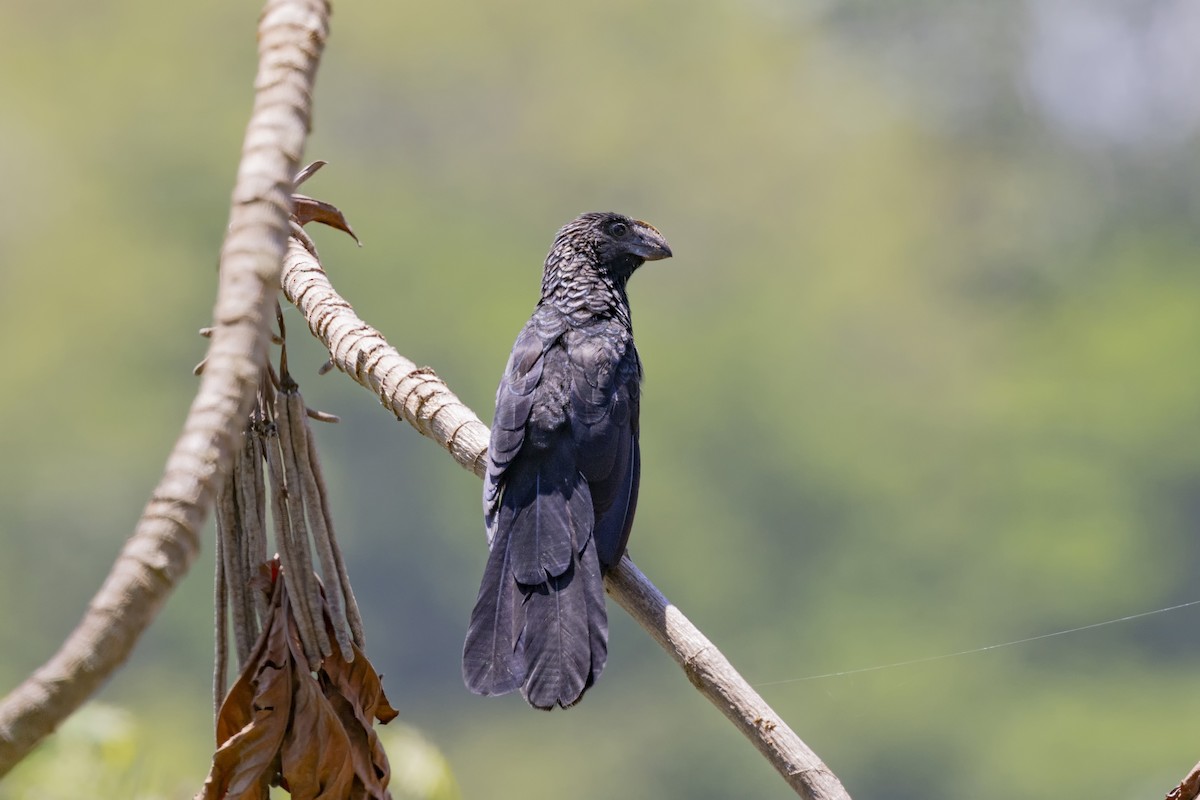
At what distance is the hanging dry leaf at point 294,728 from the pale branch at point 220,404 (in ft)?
2.41

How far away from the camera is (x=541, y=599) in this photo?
2.49 meters

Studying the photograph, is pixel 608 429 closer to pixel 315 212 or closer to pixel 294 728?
pixel 315 212

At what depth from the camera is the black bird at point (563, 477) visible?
2.35 meters

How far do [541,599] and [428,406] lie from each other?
17.8 inches

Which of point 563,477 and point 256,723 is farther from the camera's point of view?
point 563,477

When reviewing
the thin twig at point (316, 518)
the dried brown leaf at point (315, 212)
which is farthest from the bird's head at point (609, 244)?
the thin twig at point (316, 518)

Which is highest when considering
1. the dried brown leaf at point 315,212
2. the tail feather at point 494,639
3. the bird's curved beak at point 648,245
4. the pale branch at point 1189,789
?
the bird's curved beak at point 648,245

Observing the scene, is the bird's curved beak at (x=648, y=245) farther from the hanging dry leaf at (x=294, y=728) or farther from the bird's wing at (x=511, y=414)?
the hanging dry leaf at (x=294, y=728)

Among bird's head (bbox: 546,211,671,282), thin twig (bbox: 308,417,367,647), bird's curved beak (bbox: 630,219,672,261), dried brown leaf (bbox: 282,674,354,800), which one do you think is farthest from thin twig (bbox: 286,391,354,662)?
bird's curved beak (bbox: 630,219,672,261)

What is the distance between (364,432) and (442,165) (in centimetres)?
863

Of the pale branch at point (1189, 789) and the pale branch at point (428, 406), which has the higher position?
the pale branch at point (428, 406)

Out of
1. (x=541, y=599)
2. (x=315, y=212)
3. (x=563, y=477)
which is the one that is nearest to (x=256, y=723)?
(x=541, y=599)

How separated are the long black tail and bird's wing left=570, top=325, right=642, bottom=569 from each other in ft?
0.16

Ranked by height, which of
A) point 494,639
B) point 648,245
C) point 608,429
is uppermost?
point 648,245
